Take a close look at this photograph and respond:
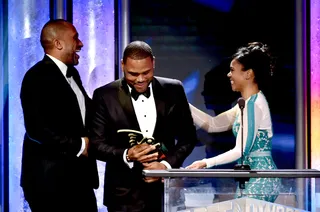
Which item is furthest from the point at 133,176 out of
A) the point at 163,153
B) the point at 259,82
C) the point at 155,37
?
the point at 155,37

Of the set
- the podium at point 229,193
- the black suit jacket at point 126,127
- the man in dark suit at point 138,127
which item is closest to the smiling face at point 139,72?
the man in dark suit at point 138,127

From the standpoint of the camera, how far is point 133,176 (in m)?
3.87

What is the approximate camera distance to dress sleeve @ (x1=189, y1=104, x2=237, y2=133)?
5117mm

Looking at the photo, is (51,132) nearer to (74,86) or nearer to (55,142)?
(55,142)

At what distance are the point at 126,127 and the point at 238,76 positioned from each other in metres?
1.14

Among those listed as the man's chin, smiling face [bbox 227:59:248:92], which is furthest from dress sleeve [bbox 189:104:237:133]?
the man's chin

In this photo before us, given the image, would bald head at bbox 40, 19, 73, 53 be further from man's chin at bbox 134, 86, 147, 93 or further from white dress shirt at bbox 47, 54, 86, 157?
man's chin at bbox 134, 86, 147, 93

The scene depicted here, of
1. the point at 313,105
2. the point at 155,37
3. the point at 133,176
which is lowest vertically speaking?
the point at 133,176

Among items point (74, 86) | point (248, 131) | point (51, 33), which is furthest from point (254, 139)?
point (51, 33)

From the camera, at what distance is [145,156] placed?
376 cm

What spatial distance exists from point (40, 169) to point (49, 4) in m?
1.55

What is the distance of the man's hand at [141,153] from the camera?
3740mm

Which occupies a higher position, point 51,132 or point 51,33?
point 51,33

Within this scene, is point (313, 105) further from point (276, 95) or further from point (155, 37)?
point (155, 37)
